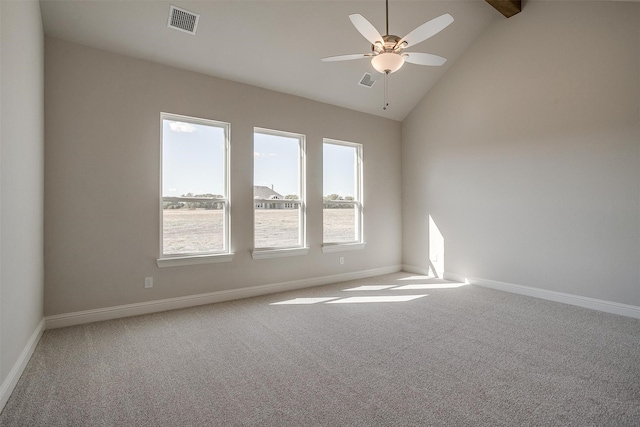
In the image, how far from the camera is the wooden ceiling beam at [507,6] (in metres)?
4.18

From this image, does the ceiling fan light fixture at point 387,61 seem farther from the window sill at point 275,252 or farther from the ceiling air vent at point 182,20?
the window sill at point 275,252

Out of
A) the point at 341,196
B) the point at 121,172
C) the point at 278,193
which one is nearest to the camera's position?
the point at 121,172

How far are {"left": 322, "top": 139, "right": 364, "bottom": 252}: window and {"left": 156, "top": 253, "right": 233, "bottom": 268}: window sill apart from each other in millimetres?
1611

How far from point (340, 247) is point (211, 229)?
210 centimetres

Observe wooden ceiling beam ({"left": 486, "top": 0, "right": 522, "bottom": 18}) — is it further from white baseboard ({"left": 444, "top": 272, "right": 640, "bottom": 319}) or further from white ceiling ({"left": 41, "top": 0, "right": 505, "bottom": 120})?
white baseboard ({"left": 444, "top": 272, "right": 640, "bottom": 319})

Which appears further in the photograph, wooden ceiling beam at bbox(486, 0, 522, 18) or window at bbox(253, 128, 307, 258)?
window at bbox(253, 128, 307, 258)

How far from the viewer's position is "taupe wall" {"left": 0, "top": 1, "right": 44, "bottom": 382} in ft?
6.63

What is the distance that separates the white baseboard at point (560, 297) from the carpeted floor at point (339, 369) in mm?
158

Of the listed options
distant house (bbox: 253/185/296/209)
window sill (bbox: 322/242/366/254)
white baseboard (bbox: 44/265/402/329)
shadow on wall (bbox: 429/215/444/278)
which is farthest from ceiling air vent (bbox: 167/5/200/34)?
shadow on wall (bbox: 429/215/444/278)

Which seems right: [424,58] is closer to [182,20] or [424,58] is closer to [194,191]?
[182,20]

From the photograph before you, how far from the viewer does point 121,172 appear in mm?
3541

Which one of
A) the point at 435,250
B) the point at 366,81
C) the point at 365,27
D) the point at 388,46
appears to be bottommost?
the point at 435,250

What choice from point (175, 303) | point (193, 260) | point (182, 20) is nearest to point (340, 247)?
point (193, 260)

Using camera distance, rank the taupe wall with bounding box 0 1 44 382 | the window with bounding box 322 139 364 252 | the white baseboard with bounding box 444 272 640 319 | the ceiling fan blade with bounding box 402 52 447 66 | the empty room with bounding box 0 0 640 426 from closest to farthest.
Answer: the taupe wall with bounding box 0 1 44 382 → the empty room with bounding box 0 0 640 426 → the ceiling fan blade with bounding box 402 52 447 66 → the white baseboard with bounding box 444 272 640 319 → the window with bounding box 322 139 364 252
